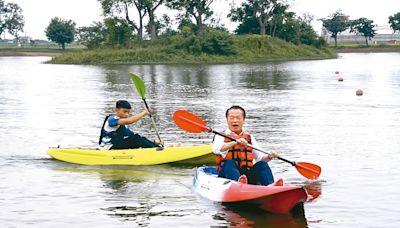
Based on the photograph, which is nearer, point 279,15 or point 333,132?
point 333,132

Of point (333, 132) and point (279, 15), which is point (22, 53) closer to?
point (279, 15)

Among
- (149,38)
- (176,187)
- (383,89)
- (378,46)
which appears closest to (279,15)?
(149,38)

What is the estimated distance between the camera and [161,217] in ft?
30.9

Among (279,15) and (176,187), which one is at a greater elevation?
(279,15)

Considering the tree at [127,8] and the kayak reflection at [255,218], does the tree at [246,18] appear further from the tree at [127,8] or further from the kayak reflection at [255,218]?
the kayak reflection at [255,218]

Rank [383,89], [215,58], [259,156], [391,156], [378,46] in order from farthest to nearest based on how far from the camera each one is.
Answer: [378,46] < [215,58] < [383,89] < [391,156] < [259,156]

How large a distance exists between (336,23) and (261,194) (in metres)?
124

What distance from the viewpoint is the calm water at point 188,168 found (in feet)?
31.1

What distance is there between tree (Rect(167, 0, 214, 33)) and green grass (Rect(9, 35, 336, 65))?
6.08 meters

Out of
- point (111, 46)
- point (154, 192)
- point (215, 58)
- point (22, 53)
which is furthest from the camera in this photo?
point (22, 53)

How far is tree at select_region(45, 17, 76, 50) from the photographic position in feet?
355

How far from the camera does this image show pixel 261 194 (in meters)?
A: 9.04

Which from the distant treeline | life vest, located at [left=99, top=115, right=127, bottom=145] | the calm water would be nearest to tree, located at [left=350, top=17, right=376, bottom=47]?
the distant treeline

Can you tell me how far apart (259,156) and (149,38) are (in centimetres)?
6615
